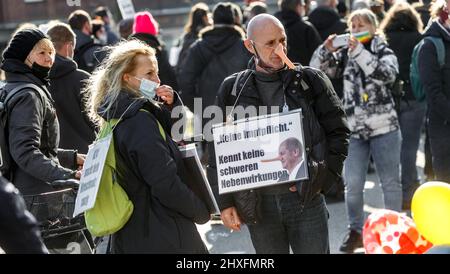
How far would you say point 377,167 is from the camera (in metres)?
7.89

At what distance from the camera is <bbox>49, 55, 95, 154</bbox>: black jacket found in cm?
711

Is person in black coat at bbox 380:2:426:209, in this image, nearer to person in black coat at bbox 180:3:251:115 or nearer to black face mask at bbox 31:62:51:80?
person in black coat at bbox 180:3:251:115

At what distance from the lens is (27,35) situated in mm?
5992

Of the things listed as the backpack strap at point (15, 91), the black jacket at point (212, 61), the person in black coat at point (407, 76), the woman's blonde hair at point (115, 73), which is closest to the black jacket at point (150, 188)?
the woman's blonde hair at point (115, 73)

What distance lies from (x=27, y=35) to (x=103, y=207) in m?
1.74

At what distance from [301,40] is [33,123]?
449 cm

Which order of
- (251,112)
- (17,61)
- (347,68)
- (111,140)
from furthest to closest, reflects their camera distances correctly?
1. (347,68)
2. (17,61)
3. (251,112)
4. (111,140)

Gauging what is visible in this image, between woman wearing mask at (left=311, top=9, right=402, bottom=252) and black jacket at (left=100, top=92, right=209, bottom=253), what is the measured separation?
3200mm

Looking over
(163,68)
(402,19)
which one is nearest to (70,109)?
(163,68)

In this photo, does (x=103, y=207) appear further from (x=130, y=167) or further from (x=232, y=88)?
(x=232, y=88)

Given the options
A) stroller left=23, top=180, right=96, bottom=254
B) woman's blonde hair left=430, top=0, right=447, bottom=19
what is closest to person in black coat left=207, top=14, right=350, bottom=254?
stroller left=23, top=180, right=96, bottom=254

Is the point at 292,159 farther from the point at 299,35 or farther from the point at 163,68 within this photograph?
the point at 299,35
